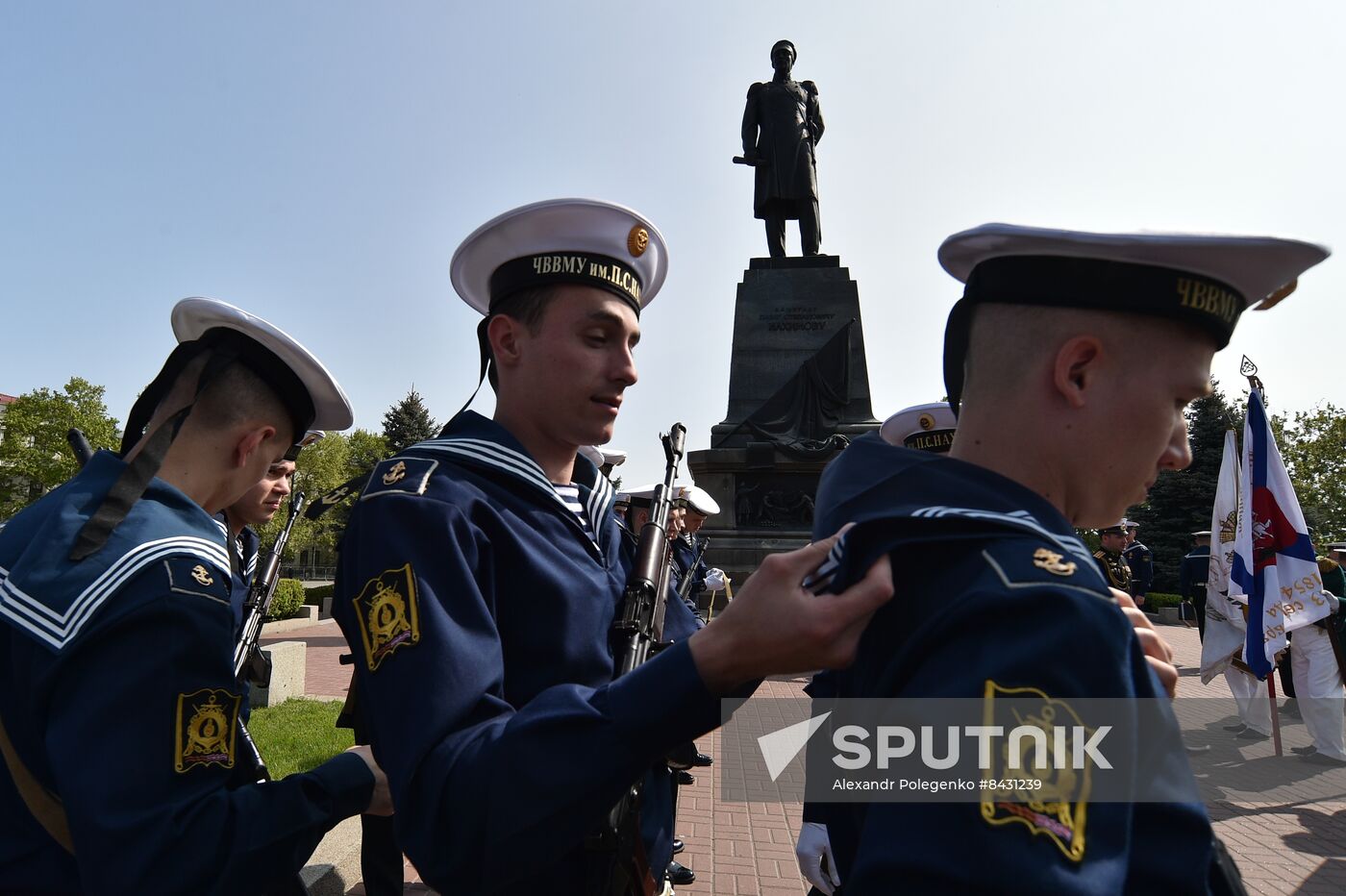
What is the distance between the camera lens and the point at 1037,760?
3.37ft

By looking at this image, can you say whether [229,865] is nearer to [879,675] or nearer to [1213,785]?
[879,675]

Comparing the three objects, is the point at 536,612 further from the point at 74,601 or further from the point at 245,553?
the point at 245,553

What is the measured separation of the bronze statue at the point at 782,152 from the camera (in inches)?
792

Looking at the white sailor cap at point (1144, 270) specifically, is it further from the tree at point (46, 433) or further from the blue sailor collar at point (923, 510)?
the tree at point (46, 433)

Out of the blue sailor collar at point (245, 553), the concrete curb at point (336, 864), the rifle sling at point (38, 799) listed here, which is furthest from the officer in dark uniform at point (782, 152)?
the rifle sling at point (38, 799)

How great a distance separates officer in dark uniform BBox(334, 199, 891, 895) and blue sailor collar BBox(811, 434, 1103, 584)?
0.25 ft

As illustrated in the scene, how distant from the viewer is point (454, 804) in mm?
1281

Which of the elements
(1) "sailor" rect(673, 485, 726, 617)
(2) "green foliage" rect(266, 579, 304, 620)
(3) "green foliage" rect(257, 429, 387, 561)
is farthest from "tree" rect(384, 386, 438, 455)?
(1) "sailor" rect(673, 485, 726, 617)

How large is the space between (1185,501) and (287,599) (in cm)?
3085

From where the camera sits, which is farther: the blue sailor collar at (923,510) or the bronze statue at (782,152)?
the bronze statue at (782,152)

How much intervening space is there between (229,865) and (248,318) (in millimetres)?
1341

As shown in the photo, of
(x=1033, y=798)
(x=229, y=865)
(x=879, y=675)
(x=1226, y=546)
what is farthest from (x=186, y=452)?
(x=1226, y=546)

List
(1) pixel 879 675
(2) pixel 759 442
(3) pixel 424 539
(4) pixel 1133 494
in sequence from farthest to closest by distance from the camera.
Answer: (2) pixel 759 442, (3) pixel 424 539, (4) pixel 1133 494, (1) pixel 879 675

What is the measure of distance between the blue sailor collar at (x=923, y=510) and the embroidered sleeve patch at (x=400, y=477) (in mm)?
812
